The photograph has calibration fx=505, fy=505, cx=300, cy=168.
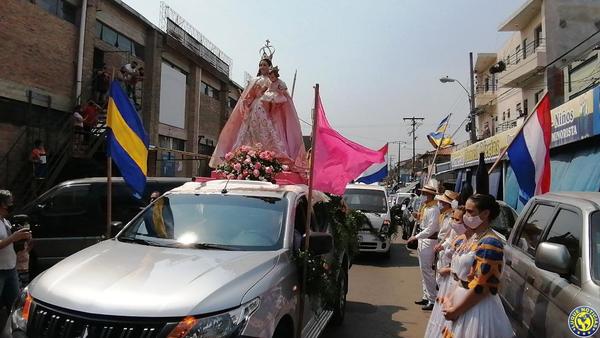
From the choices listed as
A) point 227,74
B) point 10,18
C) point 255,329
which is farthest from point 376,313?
point 227,74

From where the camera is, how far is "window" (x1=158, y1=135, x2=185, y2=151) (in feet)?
79.2

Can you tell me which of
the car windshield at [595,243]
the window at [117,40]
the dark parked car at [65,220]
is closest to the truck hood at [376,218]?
the dark parked car at [65,220]

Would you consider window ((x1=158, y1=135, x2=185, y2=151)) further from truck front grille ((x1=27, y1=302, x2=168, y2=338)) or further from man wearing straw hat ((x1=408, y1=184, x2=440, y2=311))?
truck front grille ((x1=27, y1=302, x2=168, y2=338))

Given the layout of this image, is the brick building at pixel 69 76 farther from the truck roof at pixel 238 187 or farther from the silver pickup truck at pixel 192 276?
the silver pickup truck at pixel 192 276

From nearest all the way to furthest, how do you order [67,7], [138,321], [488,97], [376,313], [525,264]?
[138,321], [525,264], [376,313], [67,7], [488,97]

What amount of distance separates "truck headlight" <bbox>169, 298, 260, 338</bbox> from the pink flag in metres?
2.10

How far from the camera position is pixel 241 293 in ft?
10.4

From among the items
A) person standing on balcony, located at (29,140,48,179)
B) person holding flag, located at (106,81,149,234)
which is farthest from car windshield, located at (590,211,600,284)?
person standing on balcony, located at (29,140,48,179)

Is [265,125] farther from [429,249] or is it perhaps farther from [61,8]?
[61,8]

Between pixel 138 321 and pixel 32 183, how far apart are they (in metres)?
13.5

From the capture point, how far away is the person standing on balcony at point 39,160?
1412cm

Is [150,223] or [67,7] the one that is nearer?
[150,223]

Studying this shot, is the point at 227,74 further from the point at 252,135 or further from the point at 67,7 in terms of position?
the point at 252,135

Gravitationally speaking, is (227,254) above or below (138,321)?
above
